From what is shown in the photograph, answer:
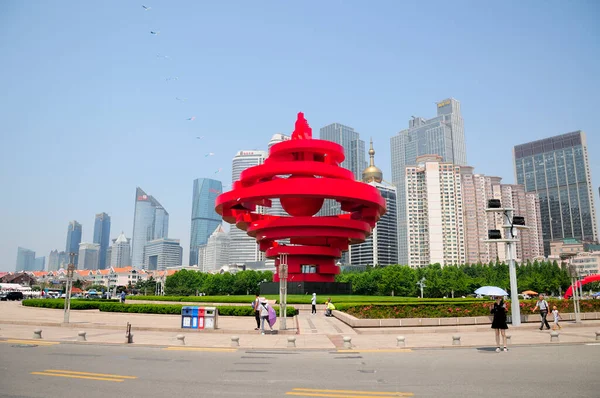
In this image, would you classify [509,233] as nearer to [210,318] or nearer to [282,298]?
[282,298]

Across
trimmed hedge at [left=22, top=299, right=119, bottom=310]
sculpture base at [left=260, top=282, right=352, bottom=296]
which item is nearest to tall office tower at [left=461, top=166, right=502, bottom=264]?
sculpture base at [left=260, top=282, right=352, bottom=296]

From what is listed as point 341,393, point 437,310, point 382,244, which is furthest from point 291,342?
point 382,244

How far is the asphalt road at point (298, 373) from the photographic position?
8.91m

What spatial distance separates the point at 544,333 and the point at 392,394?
14.6 metres

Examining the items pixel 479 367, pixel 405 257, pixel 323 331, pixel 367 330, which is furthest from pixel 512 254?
pixel 405 257

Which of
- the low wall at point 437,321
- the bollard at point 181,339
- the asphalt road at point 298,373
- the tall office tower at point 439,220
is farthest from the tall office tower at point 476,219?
the asphalt road at point 298,373

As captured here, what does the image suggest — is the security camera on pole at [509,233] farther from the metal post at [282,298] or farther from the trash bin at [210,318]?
the trash bin at [210,318]

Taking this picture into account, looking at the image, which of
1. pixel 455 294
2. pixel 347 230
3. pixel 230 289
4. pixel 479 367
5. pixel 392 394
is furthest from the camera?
pixel 230 289

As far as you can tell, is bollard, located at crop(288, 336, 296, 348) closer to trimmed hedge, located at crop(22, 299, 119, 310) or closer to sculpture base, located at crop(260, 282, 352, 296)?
trimmed hedge, located at crop(22, 299, 119, 310)

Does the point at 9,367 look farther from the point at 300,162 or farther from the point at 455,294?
the point at 455,294

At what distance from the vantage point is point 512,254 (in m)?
25.1

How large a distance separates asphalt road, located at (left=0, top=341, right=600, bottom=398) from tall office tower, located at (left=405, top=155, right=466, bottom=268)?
147 meters

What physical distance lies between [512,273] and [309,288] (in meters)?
25.4

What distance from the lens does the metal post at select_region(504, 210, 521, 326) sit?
2331 centimetres
